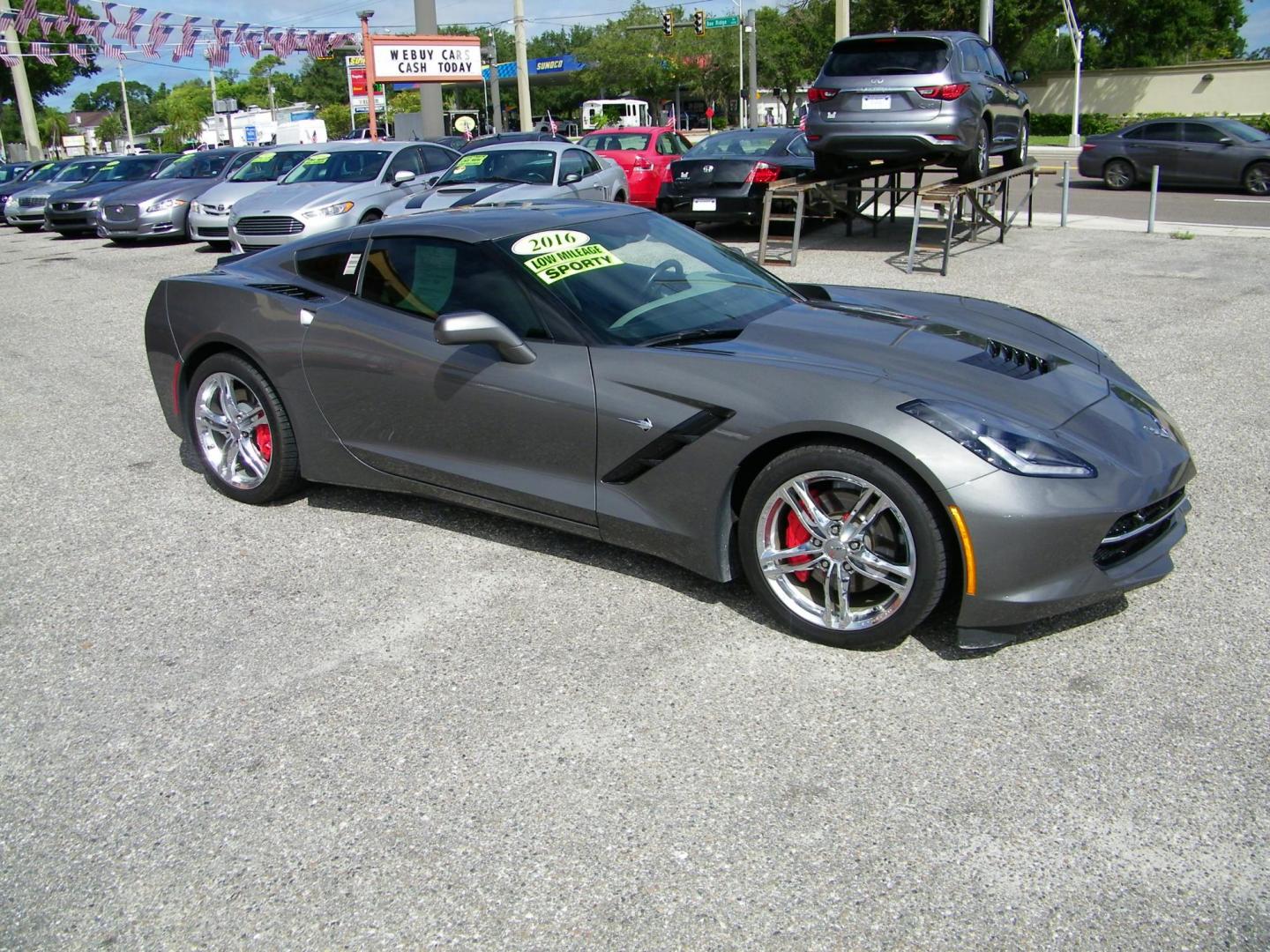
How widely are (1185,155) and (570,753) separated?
73.0 ft

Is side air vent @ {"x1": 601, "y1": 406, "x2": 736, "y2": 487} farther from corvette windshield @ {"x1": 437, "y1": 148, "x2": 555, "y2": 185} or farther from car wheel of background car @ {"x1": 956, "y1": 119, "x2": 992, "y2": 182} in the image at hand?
corvette windshield @ {"x1": 437, "y1": 148, "x2": 555, "y2": 185}

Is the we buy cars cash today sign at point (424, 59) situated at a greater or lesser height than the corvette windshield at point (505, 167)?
greater

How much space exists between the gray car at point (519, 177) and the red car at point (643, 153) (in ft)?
8.39

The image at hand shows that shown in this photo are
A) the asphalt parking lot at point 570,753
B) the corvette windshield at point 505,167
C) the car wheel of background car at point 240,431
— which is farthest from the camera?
the corvette windshield at point 505,167

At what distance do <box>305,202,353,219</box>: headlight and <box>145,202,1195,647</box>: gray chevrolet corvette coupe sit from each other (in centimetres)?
959

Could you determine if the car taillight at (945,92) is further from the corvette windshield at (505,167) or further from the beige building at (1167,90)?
the beige building at (1167,90)

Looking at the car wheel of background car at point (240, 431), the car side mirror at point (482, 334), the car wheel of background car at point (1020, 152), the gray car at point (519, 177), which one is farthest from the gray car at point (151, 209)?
the car side mirror at point (482, 334)

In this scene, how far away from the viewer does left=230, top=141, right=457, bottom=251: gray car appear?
14.4 metres

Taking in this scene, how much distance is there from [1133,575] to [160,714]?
3119mm

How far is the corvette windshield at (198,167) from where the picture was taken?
20.4 metres

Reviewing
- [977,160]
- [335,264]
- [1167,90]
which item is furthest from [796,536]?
[1167,90]

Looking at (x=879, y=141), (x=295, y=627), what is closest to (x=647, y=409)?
(x=295, y=627)

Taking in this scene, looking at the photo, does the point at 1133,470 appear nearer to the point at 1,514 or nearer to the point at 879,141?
the point at 1,514

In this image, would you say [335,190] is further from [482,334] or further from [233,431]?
[482,334]
